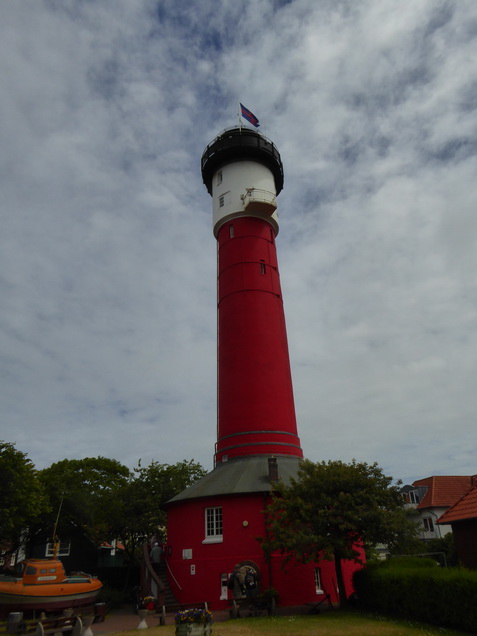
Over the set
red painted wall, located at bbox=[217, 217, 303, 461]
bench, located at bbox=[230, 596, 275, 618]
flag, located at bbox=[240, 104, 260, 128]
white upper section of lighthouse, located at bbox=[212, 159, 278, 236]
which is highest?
flag, located at bbox=[240, 104, 260, 128]

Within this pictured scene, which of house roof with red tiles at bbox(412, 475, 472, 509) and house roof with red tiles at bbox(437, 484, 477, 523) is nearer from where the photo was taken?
house roof with red tiles at bbox(437, 484, 477, 523)

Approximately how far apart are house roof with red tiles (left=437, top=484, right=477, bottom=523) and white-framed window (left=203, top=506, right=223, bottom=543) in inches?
380

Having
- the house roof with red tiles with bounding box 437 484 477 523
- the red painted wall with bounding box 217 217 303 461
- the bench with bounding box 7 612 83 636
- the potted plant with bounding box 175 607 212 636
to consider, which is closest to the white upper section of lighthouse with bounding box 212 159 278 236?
the red painted wall with bounding box 217 217 303 461

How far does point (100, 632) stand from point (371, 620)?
30.5 feet

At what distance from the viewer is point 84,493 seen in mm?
33500

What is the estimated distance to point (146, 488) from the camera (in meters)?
31.2

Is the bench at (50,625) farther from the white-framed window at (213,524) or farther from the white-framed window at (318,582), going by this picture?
the white-framed window at (318,582)

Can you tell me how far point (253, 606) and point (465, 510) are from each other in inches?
347

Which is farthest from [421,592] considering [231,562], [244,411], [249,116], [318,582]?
[249,116]

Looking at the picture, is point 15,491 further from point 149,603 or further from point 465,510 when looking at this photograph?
point 465,510

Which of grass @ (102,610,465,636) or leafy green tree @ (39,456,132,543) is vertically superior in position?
leafy green tree @ (39,456,132,543)

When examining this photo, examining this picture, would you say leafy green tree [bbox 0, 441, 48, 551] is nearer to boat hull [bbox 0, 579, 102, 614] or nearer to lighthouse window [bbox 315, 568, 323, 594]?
boat hull [bbox 0, 579, 102, 614]

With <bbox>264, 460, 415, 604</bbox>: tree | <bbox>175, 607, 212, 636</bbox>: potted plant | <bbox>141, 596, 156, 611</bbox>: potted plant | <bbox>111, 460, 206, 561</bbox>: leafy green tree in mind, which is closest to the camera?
<bbox>175, 607, 212, 636</bbox>: potted plant

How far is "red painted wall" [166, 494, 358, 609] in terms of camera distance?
67.1ft
